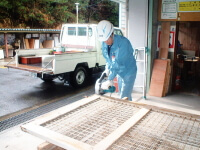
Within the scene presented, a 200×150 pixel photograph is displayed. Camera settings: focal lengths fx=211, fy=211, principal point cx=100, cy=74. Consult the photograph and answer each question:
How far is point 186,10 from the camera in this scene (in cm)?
523

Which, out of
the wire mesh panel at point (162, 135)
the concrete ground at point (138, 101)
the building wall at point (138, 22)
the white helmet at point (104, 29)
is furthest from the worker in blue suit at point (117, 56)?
the building wall at point (138, 22)

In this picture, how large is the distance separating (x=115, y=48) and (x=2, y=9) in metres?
20.9

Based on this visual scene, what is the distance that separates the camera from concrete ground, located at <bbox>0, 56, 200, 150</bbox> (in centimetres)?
355

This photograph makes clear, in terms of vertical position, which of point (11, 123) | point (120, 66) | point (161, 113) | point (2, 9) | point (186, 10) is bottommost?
point (11, 123)

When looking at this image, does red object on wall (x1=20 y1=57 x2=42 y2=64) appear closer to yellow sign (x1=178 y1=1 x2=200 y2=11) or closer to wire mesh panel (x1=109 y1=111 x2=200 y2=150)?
yellow sign (x1=178 y1=1 x2=200 y2=11)

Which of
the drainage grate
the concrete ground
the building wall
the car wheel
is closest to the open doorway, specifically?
the concrete ground

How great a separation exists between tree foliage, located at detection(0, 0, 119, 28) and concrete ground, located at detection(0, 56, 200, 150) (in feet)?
56.2

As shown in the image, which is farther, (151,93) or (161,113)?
(151,93)

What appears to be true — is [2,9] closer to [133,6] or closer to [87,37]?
[87,37]

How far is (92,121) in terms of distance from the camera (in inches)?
82.4

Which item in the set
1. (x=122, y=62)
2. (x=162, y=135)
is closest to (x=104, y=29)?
(x=122, y=62)

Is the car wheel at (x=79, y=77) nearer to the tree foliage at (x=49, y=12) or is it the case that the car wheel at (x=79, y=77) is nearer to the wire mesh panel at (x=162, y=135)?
the wire mesh panel at (x=162, y=135)

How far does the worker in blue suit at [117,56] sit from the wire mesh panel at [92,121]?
114cm

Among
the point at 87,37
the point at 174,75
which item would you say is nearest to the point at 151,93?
the point at 174,75
